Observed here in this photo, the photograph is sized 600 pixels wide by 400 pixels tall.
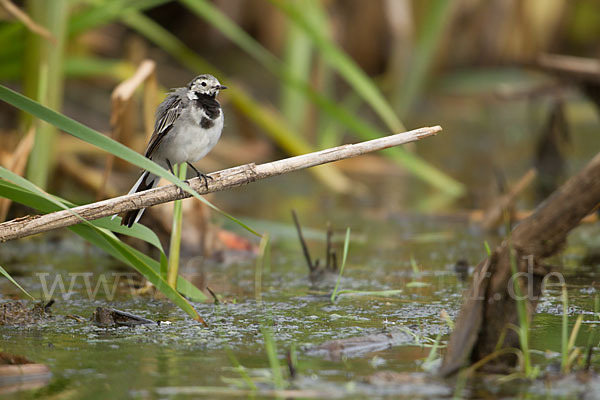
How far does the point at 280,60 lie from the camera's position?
8.68 m

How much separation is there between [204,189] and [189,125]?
16.2 inches

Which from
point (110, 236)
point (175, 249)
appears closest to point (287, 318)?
point (175, 249)

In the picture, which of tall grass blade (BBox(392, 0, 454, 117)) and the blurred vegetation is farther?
tall grass blade (BBox(392, 0, 454, 117))

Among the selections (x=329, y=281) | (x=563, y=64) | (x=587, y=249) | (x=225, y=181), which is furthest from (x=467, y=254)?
(x=225, y=181)

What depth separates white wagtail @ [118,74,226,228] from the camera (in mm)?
3186

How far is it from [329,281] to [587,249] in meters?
1.33

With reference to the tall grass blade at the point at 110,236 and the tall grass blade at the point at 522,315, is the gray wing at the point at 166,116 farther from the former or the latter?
the tall grass blade at the point at 522,315

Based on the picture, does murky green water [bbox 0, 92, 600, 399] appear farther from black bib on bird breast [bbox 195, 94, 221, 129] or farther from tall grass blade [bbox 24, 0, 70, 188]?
black bib on bird breast [bbox 195, 94, 221, 129]

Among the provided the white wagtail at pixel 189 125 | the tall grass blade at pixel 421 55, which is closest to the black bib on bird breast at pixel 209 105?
the white wagtail at pixel 189 125

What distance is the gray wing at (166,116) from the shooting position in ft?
10.7

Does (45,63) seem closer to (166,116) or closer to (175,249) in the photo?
(166,116)

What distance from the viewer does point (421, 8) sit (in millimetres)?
8922

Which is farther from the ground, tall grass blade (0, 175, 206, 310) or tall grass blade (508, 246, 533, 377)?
tall grass blade (0, 175, 206, 310)

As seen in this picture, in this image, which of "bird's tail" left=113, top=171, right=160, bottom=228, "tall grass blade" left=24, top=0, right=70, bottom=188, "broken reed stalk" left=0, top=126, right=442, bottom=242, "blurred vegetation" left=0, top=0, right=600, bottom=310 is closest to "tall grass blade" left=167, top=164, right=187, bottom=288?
"bird's tail" left=113, top=171, right=160, bottom=228
